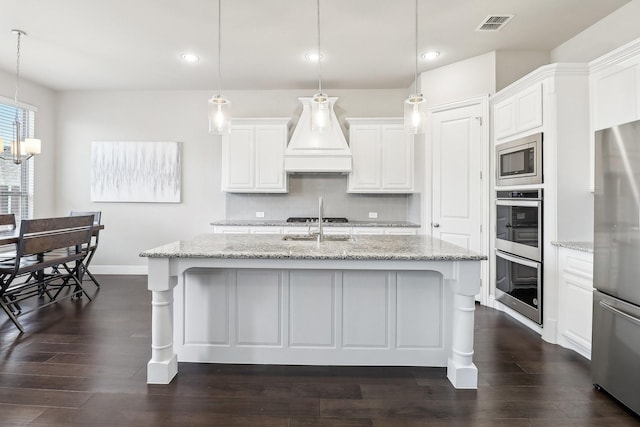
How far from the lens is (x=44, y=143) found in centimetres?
510

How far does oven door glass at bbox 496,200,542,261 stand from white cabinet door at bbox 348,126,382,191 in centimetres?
162

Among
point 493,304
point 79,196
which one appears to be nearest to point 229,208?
point 79,196

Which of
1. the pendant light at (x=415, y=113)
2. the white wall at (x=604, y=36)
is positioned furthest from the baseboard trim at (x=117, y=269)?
the white wall at (x=604, y=36)

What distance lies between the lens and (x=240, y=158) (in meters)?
4.79

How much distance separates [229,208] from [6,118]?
3.00 m

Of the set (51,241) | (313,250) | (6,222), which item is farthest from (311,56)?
(6,222)

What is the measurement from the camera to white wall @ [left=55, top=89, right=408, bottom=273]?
Answer: 526cm

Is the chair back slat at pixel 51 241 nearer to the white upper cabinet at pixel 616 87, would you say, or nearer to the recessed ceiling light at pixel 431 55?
the recessed ceiling light at pixel 431 55

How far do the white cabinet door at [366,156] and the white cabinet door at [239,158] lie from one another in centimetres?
Result: 138

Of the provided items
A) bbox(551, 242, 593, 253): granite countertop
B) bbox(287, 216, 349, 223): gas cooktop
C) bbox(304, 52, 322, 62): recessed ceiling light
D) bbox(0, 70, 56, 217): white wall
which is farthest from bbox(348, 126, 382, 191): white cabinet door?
bbox(0, 70, 56, 217): white wall

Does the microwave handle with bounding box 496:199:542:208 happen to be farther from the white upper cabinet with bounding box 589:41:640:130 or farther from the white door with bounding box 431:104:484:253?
the white upper cabinet with bounding box 589:41:640:130

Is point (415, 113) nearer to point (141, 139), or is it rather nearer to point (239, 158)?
point (239, 158)

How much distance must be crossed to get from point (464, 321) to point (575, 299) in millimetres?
1185

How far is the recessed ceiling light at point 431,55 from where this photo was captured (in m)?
3.88
